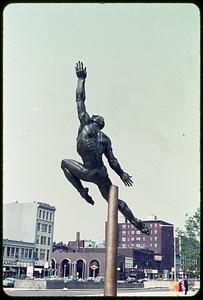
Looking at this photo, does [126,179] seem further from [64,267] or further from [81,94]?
[64,267]

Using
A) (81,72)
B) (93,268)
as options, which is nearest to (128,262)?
(93,268)

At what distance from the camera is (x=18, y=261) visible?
1526 inches

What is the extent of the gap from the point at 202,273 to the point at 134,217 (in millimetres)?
1044

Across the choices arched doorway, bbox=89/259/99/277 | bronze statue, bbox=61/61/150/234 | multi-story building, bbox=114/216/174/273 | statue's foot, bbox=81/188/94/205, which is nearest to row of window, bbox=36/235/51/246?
arched doorway, bbox=89/259/99/277

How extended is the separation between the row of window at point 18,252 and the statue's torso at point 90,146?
1290 inches

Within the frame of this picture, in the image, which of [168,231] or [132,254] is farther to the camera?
[168,231]

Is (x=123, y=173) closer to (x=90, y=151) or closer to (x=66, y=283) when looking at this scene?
(x=90, y=151)

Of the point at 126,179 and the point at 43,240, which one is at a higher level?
the point at 126,179

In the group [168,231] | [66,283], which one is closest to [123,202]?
[66,283]

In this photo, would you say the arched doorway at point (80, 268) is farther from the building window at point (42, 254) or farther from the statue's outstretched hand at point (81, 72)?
the statue's outstretched hand at point (81, 72)

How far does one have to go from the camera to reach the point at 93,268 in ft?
141

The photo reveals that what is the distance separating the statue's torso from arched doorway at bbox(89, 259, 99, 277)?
38565 millimetres

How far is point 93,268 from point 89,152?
39103mm

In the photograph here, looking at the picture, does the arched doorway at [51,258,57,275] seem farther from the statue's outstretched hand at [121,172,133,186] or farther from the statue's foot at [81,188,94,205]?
the statue's outstretched hand at [121,172,133,186]
